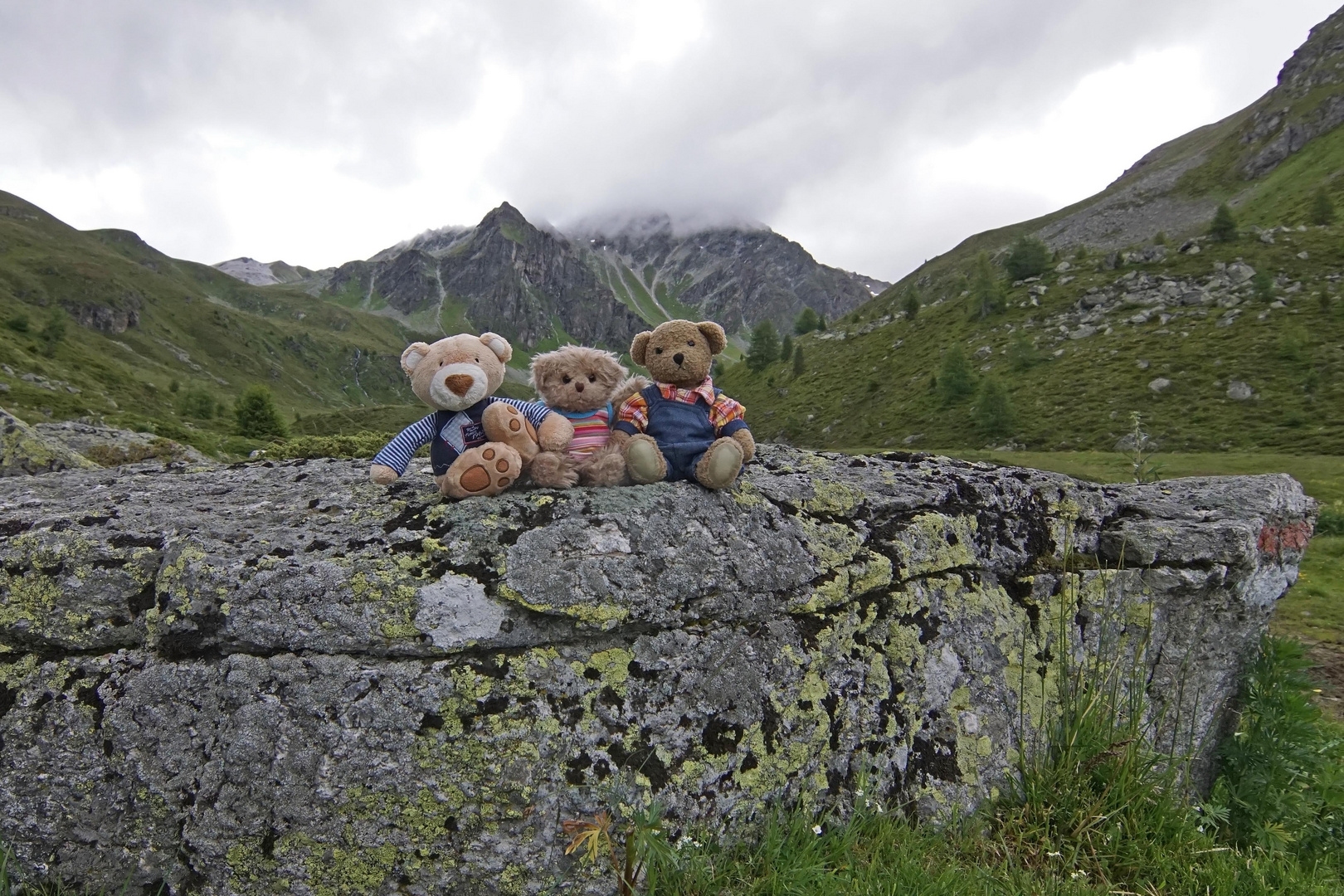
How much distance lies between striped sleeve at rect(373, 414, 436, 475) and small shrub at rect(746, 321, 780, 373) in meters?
96.2

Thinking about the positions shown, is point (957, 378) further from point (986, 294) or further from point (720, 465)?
point (720, 465)

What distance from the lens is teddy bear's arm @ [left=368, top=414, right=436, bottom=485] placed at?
4605mm

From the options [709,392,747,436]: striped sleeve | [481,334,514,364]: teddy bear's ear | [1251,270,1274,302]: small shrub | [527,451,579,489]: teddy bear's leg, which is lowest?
[527,451,579,489]: teddy bear's leg

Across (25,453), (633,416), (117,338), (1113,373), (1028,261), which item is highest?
(117,338)

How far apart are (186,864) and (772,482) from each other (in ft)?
13.8

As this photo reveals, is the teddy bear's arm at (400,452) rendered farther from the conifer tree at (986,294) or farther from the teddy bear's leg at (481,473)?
the conifer tree at (986,294)

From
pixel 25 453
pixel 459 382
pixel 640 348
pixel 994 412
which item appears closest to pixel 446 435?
pixel 459 382

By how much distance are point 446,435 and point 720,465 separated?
2.17m

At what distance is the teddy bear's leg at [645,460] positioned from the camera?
181 inches

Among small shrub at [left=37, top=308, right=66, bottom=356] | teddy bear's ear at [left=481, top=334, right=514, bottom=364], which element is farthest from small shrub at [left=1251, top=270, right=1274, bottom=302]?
small shrub at [left=37, top=308, right=66, bottom=356]

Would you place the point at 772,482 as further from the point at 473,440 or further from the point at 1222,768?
the point at 1222,768

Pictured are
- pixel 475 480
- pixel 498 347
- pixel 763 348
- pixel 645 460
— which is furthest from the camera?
pixel 763 348

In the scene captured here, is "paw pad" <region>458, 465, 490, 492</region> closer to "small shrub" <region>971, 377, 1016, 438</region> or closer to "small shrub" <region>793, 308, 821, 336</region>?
"small shrub" <region>971, 377, 1016, 438</region>

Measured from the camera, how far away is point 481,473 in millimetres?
4266
